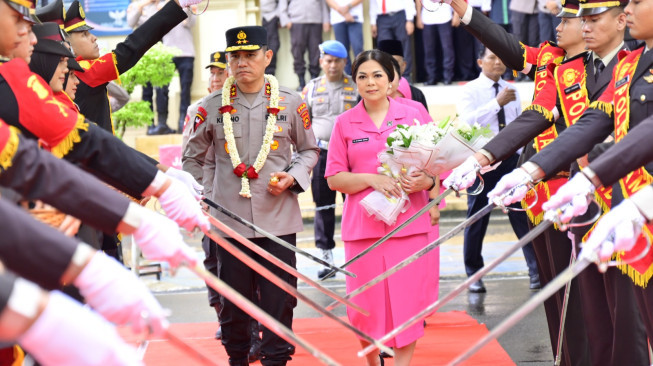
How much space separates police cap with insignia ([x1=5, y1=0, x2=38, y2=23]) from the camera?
353 cm

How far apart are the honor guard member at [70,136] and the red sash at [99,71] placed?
6.08 ft

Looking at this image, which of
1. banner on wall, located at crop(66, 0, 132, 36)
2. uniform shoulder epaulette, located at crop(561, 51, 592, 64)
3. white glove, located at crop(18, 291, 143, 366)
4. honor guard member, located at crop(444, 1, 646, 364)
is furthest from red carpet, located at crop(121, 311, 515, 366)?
banner on wall, located at crop(66, 0, 132, 36)

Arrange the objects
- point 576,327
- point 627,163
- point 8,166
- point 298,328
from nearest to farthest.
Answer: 1. point 8,166
2. point 627,163
3. point 576,327
4. point 298,328

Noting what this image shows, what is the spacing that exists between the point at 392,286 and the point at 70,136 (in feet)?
8.28

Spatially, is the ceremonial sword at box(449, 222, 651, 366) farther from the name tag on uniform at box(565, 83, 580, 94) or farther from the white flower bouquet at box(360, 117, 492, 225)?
the white flower bouquet at box(360, 117, 492, 225)

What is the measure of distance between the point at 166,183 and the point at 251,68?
2.15 m

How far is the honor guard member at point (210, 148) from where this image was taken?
6145 millimetres

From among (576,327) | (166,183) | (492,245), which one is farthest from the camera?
→ (492,245)

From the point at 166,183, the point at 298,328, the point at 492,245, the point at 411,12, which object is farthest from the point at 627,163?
the point at 411,12

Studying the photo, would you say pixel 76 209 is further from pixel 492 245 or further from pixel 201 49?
pixel 201 49

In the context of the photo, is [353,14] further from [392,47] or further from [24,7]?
[24,7]

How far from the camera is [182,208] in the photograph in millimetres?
3852

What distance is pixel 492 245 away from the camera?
10.6 meters

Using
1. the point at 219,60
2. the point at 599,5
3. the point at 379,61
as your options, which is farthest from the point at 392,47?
the point at 599,5
